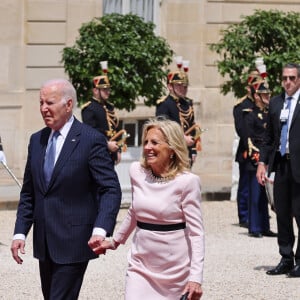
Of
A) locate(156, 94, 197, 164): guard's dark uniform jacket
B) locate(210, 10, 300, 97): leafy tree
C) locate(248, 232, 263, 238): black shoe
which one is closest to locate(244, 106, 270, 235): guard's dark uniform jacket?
locate(248, 232, 263, 238): black shoe

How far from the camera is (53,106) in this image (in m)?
7.31

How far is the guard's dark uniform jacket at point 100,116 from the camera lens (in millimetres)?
14969

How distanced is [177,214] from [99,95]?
807cm

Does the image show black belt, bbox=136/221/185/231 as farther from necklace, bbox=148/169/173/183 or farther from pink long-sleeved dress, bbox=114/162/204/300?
necklace, bbox=148/169/173/183

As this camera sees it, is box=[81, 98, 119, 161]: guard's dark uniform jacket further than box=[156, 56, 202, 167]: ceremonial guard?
No

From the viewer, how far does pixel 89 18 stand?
19562 millimetres

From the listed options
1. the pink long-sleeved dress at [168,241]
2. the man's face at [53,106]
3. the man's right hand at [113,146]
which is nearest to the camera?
the pink long-sleeved dress at [168,241]

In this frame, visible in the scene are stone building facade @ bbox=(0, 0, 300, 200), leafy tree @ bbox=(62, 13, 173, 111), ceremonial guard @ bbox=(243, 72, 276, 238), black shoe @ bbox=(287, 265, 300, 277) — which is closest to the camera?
black shoe @ bbox=(287, 265, 300, 277)

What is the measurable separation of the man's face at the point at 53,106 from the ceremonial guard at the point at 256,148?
6900 mm

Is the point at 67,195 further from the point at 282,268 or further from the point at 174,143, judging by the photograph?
the point at 282,268

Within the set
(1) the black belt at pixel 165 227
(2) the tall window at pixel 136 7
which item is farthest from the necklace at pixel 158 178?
(2) the tall window at pixel 136 7

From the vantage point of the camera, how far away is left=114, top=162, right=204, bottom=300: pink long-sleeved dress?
23.3 feet

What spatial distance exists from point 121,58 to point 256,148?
3.07 meters

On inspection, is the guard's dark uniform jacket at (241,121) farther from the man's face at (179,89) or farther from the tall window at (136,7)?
the tall window at (136,7)
